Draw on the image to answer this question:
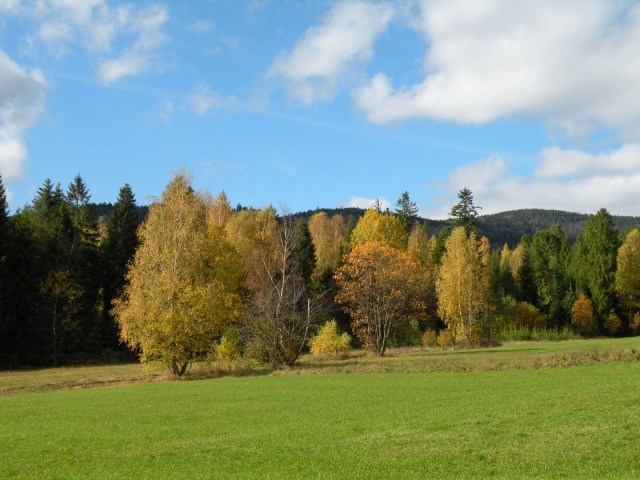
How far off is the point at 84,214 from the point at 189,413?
55449mm

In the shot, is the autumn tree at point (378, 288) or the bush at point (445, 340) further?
the bush at point (445, 340)

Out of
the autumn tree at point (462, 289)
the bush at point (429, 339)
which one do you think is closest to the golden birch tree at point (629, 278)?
the autumn tree at point (462, 289)

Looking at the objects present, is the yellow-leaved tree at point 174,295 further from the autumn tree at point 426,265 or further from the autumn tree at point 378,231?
the autumn tree at point 378,231

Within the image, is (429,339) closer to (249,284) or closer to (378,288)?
(378,288)

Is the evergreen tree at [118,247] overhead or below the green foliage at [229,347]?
overhead

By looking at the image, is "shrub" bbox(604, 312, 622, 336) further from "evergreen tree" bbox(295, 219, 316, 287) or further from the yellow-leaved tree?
the yellow-leaved tree

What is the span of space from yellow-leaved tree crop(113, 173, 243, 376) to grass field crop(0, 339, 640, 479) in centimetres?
667

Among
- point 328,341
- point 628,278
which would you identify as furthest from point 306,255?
point 628,278

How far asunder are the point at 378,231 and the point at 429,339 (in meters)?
19.3

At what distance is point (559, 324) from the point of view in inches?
3573

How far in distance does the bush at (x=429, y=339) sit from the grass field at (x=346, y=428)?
3436 centimetres

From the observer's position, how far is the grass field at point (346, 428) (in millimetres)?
14391

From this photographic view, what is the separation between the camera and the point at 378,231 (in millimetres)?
85500

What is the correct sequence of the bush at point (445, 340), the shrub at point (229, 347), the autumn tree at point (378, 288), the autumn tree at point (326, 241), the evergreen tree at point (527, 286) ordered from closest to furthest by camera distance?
the shrub at point (229, 347) < the autumn tree at point (378, 288) < the bush at point (445, 340) < the autumn tree at point (326, 241) < the evergreen tree at point (527, 286)
